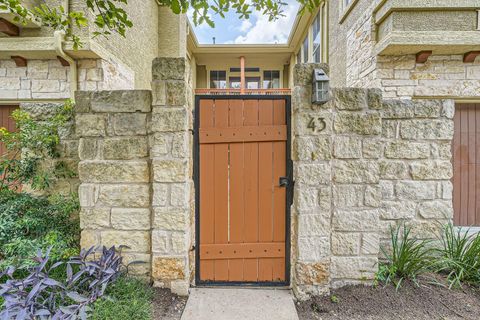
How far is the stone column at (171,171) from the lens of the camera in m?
2.30

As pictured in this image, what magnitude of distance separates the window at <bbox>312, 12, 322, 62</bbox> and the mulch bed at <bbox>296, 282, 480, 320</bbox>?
6262 millimetres

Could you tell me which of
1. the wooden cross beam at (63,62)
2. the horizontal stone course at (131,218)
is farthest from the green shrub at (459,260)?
the wooden cross beam at (63,62)

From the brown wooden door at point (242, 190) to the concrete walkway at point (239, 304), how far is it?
141mm

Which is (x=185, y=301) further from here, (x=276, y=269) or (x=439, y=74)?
(x=439, y=74)

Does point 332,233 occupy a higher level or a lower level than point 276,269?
higher

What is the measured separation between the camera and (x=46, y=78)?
427cm

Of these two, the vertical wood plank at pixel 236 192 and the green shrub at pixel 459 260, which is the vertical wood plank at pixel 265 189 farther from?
the green shrub at pixel 459 260

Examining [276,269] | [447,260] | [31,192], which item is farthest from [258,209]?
[31,192]

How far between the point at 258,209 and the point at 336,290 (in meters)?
→ 1.01

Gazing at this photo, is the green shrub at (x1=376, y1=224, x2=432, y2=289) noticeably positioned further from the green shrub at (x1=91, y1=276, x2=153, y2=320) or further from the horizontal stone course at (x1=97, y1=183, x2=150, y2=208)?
the horizontal stone course at (x1=97, y1=183, x2=150, y2=208)

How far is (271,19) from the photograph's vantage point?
267cm

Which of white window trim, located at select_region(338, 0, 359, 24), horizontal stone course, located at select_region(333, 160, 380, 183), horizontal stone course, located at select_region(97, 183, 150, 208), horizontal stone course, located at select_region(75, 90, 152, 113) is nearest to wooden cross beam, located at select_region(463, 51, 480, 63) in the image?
white window trim, located at select_region(338, 0, 359, 24)

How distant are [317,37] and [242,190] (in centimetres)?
663

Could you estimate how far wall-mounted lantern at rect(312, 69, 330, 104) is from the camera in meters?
2.23
